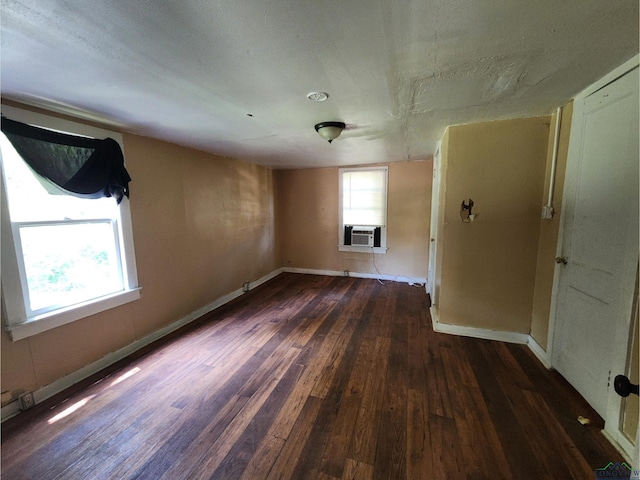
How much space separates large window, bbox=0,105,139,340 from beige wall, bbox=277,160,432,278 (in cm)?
316

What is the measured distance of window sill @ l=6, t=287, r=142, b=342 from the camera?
1.78 metres

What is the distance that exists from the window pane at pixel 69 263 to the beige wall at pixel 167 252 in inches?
8.5

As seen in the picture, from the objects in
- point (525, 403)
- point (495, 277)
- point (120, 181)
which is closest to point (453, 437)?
point (525, 403)

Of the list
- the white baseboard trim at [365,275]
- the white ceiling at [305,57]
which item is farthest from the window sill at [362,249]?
the white ceiling at [305,57]

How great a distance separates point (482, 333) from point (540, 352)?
47 cm

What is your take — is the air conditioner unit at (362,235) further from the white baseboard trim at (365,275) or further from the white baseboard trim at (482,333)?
the white baseboard trim at (482,333)

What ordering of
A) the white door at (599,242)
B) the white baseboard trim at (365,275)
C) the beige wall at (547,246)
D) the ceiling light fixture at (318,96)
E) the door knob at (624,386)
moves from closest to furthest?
the door knob at (624,386)
the white door at (599,242)
the ceiling light fixture at (318,96)
the beige wall at (547,246)
the white baseboard trim at (365,275)

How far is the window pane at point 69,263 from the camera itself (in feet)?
6.22

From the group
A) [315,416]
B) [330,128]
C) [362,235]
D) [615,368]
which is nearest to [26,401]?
[315,416]

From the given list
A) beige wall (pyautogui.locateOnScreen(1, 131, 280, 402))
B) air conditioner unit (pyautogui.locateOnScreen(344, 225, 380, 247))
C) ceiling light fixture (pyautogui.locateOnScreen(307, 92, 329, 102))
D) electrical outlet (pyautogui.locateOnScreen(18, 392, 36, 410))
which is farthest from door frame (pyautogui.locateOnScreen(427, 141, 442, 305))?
electrical outlet (pyautogui.locateOnScreen(18, 392, 36, 410))

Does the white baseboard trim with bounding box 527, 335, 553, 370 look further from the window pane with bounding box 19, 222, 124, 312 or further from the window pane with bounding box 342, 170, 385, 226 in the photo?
the window pane with bounding box 19, 222, 124, 312

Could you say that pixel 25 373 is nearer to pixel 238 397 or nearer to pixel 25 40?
pixel 238 397

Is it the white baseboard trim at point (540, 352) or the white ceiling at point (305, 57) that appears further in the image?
the white baseboard trim at point (540, 352)

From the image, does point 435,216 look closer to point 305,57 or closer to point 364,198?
point 364,198
